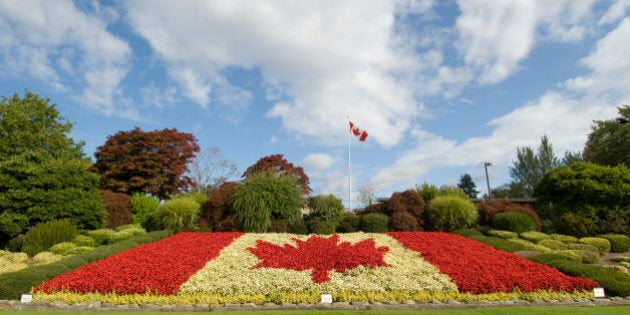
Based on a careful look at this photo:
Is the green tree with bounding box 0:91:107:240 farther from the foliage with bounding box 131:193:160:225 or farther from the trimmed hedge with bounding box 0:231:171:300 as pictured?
the trimmed hedge with bounding box 0:231:171:300

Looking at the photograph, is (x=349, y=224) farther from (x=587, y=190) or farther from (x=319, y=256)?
(x=587, y=190)

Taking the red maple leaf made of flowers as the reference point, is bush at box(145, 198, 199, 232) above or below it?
above

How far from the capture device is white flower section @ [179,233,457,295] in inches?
264

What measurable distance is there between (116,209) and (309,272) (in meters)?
11.8

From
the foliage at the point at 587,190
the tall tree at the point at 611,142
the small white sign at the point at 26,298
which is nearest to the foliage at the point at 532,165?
the tall tree at the point at 611,142

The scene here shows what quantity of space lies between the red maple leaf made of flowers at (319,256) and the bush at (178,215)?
15.4ft

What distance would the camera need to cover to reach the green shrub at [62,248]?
1096 cm

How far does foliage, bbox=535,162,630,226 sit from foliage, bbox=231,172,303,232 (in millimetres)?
10188

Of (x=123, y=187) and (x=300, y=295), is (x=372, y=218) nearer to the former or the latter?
(x=300, y=295)

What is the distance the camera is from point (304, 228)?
14125 millimetres

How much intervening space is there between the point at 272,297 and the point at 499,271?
15.3 feet

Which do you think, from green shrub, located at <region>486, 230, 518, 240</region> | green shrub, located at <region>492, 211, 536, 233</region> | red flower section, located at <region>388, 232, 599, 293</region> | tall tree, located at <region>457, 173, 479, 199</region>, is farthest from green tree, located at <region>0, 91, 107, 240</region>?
tall tree, located at <region>457, 173, 479, 199</region>

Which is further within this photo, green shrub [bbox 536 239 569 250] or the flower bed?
green shrub [bbox 536 239 569 250]

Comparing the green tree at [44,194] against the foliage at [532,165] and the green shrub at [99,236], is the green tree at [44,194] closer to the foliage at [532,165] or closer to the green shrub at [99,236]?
the green shrub at [99,236]
